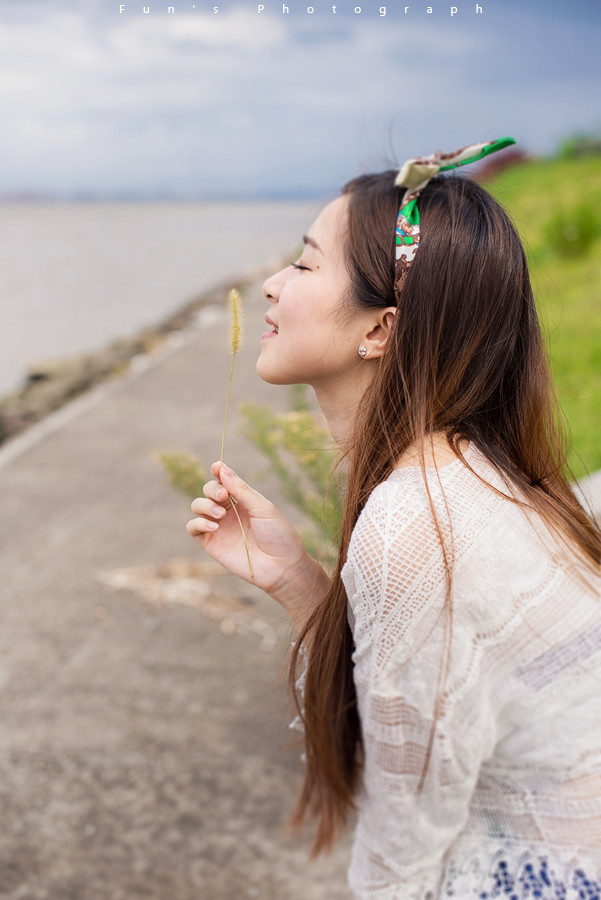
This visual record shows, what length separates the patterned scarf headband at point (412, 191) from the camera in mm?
A: 1489

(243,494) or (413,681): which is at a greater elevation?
(243,494)

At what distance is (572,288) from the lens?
6.78 m

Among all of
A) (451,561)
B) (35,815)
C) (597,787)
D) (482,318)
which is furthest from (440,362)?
(35,815)

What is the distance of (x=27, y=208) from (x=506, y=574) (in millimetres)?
48694

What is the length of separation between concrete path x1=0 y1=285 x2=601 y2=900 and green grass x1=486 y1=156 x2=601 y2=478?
3.29 feet

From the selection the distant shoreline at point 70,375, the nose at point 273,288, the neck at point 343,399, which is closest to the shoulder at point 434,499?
the neck at point 343,399

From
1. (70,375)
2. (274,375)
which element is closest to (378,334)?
(274,375)

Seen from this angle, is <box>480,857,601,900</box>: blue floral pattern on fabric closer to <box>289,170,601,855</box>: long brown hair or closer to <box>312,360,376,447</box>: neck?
<box>289,170,601,855</box>: long brown hair

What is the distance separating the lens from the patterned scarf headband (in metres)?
1.49

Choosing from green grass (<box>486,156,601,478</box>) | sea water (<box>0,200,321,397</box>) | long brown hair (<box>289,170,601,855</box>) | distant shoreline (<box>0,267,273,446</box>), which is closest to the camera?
long brown hair (<box>289,170,601,855</box>)

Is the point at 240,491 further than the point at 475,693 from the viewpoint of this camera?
Yes

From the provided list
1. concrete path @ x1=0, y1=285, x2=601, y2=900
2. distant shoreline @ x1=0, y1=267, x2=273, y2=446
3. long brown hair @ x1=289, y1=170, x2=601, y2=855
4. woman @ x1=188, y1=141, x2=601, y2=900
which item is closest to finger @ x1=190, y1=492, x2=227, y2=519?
woman @ x1=188, y1=141, x2=601, y2=900

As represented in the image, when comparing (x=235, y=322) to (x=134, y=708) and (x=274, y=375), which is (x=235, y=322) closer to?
(x=274, y=375)

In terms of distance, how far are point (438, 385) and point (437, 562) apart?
0.37 meters
